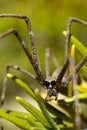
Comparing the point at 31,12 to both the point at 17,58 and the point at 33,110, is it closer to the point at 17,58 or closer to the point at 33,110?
the point at 17,58

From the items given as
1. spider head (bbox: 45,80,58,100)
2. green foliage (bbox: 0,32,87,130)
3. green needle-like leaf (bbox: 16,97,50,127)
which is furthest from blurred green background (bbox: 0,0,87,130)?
green needle-like leaf (bbox: 16,97,50,127)

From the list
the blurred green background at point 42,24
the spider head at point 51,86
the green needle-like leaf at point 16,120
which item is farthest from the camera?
the blurred green background at point 42,24

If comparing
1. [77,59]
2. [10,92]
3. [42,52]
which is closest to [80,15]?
[77,59]

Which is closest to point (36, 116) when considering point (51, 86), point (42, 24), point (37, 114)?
point (37, 114)

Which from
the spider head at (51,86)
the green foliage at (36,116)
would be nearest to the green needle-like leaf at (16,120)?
the green foliage at (36,116)

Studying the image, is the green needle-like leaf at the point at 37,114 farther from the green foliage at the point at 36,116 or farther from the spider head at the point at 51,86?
the spider head at the point at 51,86

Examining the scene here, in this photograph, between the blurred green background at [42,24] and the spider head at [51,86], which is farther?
the blurred green background at [42,24]

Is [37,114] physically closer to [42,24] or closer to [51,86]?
[51,86]

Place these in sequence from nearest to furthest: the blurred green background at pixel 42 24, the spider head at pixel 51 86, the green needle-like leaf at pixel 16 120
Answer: the green needle-like leaf at pixel 16 120 → the spider head at pixel 51 86 → the blurred green background at pixel 42 24

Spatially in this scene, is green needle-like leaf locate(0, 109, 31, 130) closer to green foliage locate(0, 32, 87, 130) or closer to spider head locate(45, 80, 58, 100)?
green foliage locate(0, 32, 87, 130)
